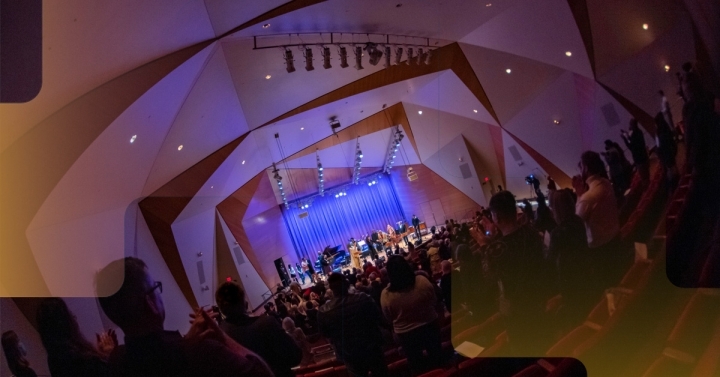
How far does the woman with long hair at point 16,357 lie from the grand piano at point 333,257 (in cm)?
156

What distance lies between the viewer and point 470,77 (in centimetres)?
339

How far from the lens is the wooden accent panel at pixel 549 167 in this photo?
274cm

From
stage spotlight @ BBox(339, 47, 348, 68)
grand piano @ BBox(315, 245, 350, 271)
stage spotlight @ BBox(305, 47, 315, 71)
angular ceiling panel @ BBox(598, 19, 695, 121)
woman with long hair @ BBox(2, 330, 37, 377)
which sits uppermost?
stage spotlight @ BBox(305, 47, 315, 71)

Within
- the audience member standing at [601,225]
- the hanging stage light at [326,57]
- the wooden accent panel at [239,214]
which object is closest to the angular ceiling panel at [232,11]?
the hanging stage light at [326,57]

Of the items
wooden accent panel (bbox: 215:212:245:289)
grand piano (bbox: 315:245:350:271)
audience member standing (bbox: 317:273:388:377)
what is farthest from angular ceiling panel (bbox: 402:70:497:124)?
wooden accent panel (bbox: 215:212:245:289)

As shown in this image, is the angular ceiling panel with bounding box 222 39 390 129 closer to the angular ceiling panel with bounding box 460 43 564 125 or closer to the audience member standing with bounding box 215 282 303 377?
the angular ceiling panel with bounding box 460 43 564 125

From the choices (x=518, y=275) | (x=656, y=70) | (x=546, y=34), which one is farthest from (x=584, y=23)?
(x=518, y=275)

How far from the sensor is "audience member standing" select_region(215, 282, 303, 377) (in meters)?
2.12

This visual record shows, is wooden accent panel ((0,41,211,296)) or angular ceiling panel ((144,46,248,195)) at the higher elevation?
angular ceiling panel ((144,46,248,195))

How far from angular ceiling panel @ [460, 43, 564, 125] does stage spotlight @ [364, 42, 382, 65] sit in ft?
3.81

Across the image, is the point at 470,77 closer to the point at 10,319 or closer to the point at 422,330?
the point at 422,330

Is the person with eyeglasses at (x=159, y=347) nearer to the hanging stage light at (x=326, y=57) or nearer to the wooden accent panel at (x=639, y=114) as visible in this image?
the wooden accent panel at (x=639, y=114)

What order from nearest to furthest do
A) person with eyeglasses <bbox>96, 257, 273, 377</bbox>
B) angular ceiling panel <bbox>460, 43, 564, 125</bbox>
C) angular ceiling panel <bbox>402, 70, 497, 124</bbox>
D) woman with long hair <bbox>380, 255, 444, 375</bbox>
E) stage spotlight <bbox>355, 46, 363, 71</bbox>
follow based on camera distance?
person with eyeglasses <bbox>96, 257, 273, 377</bbox>, woman with long hair <bbox>380, 255, 444, 375</bbox>, angular ceiling panel <bbox>460, 43, 564, 125</bbox>, angular ceiling panel <bbox>402, 70, 497, 124</bbox>, stage spotlight <bbox>355, 46, 363, 71</bbox>

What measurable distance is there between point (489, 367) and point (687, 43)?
248cm
